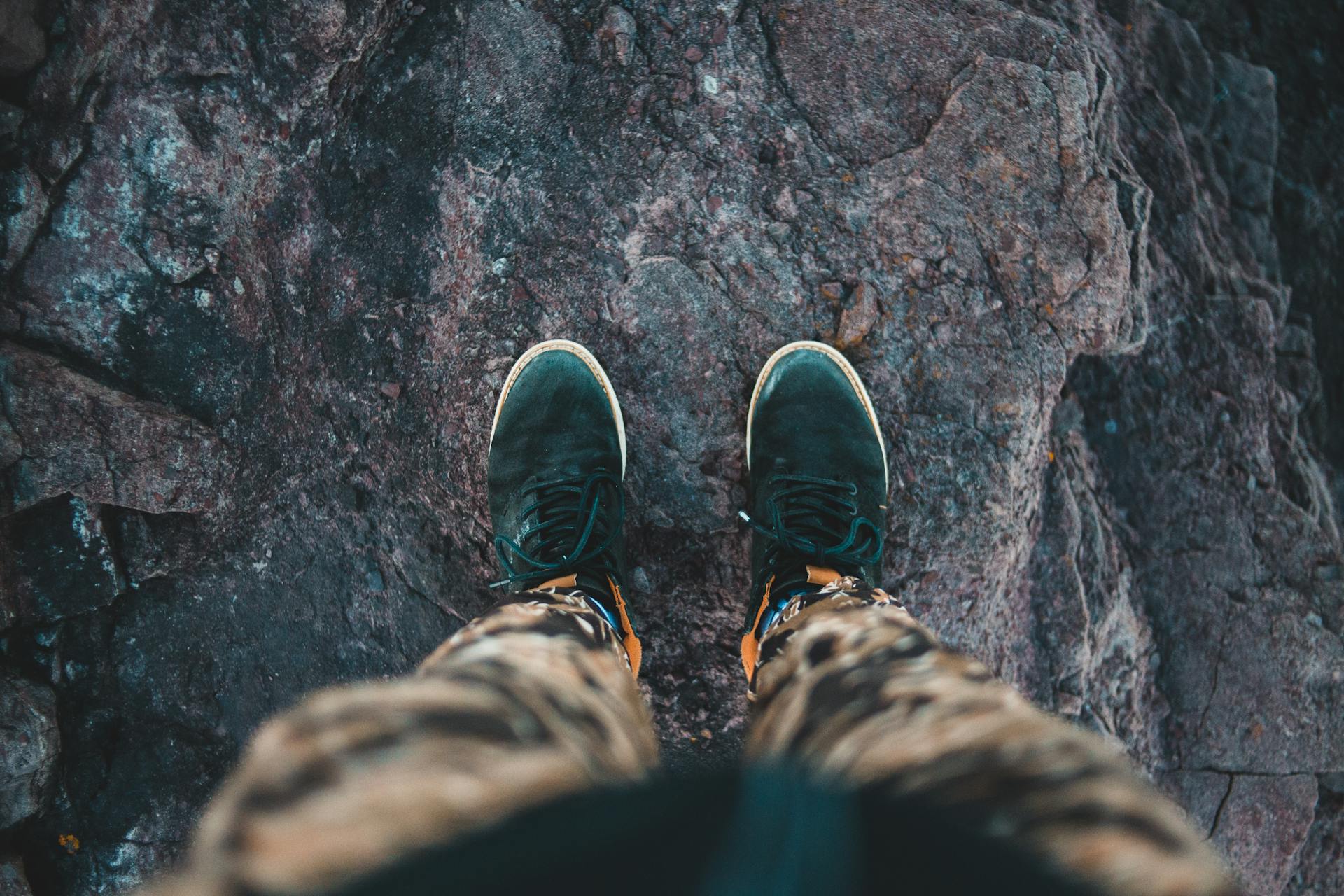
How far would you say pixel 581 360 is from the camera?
1478 mm

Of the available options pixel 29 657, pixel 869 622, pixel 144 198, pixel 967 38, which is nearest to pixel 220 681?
pixel 29 657

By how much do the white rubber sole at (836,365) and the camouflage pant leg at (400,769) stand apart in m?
0.75

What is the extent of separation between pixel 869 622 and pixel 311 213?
143cm

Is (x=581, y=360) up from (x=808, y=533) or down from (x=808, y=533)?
up

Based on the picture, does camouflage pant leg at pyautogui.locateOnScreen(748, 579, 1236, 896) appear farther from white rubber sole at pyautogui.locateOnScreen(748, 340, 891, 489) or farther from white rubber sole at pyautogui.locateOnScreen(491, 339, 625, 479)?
white rubber sole at pyautogui.locateOnScreen(491, 339, 625, 479)

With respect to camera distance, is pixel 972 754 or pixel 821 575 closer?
pixel 972 754

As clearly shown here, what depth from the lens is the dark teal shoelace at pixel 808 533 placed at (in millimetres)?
1370

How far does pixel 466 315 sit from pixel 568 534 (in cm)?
51

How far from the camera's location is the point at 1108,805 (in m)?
0.62

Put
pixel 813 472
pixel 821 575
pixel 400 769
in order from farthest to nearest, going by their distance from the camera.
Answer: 1. pixel 813 472
2. pixel 821 575
3. pixel 400 769

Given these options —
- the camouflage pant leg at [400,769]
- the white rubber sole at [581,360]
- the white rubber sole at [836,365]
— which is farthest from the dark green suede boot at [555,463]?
the camouflage pant leg at [400,769]

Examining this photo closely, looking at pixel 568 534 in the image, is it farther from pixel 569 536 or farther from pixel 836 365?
pixel 836 365

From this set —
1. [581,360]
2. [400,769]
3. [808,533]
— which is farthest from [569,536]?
[400,769]

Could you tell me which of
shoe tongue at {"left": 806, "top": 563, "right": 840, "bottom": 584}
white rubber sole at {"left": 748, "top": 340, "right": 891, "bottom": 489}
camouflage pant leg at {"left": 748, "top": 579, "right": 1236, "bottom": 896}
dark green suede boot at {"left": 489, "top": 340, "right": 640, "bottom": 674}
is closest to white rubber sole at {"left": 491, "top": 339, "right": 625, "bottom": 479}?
dark green suede boot at {"left": 489, "top": 340, "right": 640, "bottom": 674}
